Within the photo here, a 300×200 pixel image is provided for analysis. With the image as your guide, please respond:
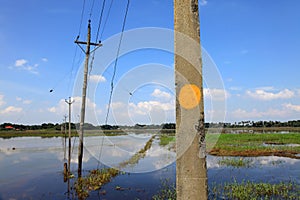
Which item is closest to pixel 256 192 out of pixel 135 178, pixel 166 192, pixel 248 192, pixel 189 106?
pixel 248 192

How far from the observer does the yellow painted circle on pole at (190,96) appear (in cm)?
139

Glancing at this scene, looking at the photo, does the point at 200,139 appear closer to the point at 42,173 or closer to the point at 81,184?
the point at 81,184

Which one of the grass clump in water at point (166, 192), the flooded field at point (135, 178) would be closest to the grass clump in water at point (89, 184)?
the flooded field at point (135, 178)

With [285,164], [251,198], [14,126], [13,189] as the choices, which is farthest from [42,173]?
[14,126]

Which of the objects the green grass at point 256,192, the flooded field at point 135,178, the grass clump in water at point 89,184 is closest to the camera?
the green grass at point 256,192

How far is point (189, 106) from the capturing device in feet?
4.55

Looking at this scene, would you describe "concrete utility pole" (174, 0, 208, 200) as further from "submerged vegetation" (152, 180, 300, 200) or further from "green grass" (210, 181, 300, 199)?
"green grass" (210, 181, 300, 199)

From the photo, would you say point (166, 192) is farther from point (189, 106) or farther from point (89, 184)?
point (189, 106)

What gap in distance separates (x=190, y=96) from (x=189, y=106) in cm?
6

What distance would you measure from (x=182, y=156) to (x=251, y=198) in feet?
28.5

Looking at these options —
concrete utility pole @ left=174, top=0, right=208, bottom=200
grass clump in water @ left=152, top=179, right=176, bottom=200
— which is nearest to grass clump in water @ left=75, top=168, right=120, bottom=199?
grass clump in water @ left=152, top=179, right=176, bottom=200

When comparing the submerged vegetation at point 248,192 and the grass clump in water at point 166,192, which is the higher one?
the submerged vegetation at point 248,192

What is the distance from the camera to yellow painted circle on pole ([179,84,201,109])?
1391 mm

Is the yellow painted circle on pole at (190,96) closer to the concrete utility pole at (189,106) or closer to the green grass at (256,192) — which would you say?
the concrete utility pole at (189,106)
